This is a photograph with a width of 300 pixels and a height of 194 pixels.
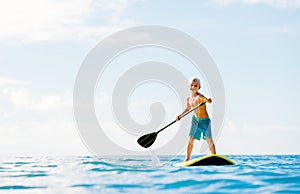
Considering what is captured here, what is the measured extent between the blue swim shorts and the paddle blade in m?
0.93

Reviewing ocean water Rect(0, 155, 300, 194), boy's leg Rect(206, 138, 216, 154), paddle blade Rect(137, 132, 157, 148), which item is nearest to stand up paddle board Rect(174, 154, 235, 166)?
boy's leg Rect(206, 138, 216, 154)

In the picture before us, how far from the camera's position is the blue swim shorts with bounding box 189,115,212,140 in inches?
431

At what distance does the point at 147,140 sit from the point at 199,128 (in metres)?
1.37

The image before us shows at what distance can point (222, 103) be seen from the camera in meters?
11.8

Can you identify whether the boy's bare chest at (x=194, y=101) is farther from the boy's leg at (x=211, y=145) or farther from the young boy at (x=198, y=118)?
the boy's leg at (x=211, y=145)

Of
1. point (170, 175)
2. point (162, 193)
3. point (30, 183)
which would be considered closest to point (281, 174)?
point (170, 175)

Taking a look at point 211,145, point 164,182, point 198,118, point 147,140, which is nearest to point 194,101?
point 198,118

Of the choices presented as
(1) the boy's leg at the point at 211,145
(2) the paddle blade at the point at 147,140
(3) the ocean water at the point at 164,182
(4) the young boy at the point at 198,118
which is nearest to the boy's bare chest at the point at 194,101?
(4) the young boy at the point at 198,118

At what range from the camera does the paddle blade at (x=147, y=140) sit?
11.5 m

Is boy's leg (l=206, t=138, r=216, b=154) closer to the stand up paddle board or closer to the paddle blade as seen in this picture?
the stand up paddle board

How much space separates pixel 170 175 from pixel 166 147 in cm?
373

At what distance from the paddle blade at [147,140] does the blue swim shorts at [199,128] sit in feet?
3.07

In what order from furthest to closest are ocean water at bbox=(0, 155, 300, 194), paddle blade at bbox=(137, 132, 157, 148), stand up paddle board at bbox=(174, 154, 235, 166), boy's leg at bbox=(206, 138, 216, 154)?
1. paddle blade at bbox=(137, 132, 157, 148)
2. boy's leg at bbox=(206, 138, 216, 154)
3. stand up paddle board at bbox=(174, 154, 235, 166)
4. ocean water at bbox=(0, 155, 300, 194)

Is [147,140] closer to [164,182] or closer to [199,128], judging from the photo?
[199,128]
